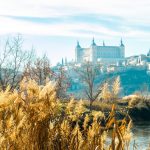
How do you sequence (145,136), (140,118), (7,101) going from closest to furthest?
(7,101), (145,136), (140,118)

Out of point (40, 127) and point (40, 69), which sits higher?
point (40, 69)

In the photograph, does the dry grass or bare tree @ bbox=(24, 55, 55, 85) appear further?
bare tree @ bbox=(24, 55, 55, 85)

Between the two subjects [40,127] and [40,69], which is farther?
[40,69]

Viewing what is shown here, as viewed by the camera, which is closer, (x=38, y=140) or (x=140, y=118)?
(x=38, y=140)

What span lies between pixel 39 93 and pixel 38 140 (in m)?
0.31

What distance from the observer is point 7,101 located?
2928 mm

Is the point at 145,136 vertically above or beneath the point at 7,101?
beneath

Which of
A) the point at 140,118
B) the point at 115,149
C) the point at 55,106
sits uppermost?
the point at 55,106

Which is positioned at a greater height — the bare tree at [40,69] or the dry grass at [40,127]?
the bare tree at [40,69]

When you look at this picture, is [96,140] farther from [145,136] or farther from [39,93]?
[145,136]

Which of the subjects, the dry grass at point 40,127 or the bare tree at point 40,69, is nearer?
the dry grass at point 40,127

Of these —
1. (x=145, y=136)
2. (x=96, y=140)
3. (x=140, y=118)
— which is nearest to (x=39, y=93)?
(x=96, y=140)

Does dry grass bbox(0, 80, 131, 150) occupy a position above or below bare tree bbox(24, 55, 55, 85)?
below

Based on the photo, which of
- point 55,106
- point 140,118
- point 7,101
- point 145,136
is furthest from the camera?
point 140,118
